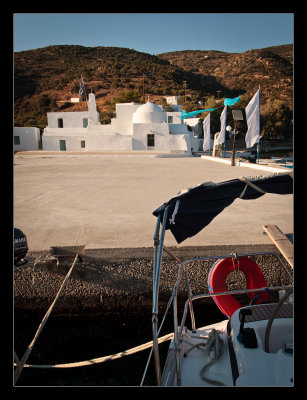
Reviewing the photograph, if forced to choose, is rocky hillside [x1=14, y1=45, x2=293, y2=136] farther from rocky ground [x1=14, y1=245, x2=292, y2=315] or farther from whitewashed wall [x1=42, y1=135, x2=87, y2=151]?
rocky ground [x1=14, y1=245, x2=292, y2=315]

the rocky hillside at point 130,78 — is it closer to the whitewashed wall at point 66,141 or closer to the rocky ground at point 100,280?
the whitewashed wall at point 66,141

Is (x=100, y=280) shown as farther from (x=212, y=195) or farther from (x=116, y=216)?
(x=212, y=195)

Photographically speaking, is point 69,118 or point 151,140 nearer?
point 151,140

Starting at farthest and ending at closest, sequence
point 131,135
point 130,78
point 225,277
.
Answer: point 130,78, point 131,135, point 225,277

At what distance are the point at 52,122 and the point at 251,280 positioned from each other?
4380 centimetres

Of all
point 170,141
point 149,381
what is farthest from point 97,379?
point 170,141

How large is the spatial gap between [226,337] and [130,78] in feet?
340

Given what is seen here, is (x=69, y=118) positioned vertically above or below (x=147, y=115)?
above

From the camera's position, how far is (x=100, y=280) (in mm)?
5773

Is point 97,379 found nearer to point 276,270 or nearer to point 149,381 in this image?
point 149,381

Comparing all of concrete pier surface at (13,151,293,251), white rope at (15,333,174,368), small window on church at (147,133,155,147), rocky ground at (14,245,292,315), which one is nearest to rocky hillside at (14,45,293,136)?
small window on church at (147,133,155,147)

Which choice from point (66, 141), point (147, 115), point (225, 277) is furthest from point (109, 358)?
point (66, 141)

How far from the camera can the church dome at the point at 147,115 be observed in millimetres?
36312

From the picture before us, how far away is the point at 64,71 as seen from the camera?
104750mm
